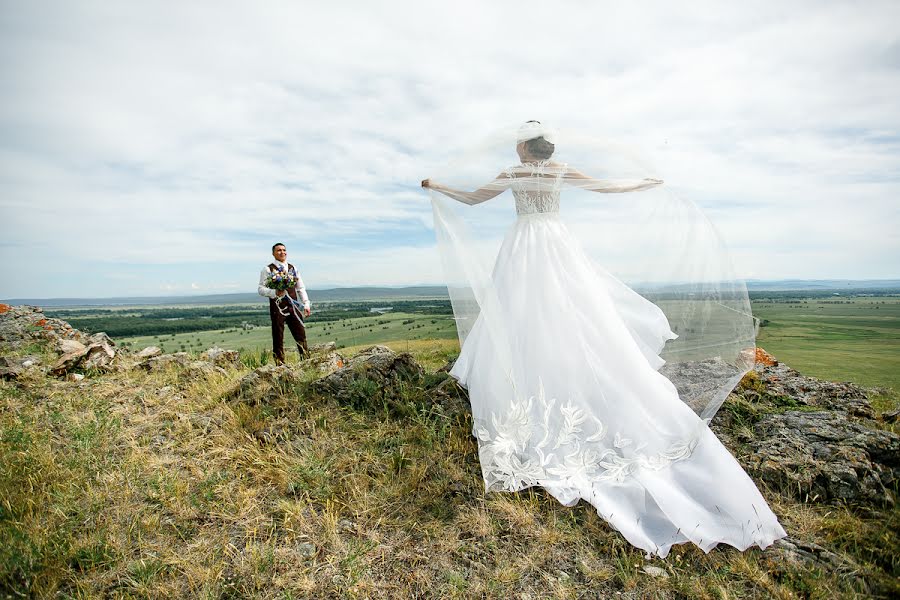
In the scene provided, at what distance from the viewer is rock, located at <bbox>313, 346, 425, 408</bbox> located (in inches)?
222

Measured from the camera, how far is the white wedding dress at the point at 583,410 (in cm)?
335

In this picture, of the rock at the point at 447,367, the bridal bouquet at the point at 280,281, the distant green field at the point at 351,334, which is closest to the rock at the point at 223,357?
the distant green field at the point at 351,334

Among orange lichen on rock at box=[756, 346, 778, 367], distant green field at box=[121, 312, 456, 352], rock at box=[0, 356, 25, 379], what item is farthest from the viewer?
distant green field at box=[121, 312, 456, 352]

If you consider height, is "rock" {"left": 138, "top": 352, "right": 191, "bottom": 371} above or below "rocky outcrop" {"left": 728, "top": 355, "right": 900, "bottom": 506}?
above

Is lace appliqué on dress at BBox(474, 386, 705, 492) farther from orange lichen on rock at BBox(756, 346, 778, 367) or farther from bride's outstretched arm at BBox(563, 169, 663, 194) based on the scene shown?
orange lichen on rock at BBox(756, 346, 778, 367)

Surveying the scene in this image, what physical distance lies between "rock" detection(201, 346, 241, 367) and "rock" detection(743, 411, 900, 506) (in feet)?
29.8

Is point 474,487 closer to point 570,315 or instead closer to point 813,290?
point 570,315

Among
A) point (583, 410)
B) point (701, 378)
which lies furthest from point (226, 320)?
point (701, 378)

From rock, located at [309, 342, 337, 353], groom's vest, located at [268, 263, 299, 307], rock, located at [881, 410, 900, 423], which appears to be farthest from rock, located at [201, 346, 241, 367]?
rock, located at [881, 410, 900, 423]

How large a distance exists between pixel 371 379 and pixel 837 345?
732 cm

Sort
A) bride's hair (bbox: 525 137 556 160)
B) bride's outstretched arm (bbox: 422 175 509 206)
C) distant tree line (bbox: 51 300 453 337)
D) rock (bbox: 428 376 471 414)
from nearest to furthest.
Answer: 1. bride's hair (bbox: 525 137 556 160)
2. bride's outstretched arm (bbox: 422 175 509 206)
3. rock (bbox: 428 376 471 414)
4. distant tree line (bbox: 51 300 453 337)

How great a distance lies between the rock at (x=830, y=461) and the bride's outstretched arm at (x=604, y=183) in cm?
309

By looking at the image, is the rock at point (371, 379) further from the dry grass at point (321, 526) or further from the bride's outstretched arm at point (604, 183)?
the bride's outstretched arm at point (604, 183)

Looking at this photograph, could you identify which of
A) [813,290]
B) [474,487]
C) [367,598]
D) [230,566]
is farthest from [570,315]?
[813,290]
